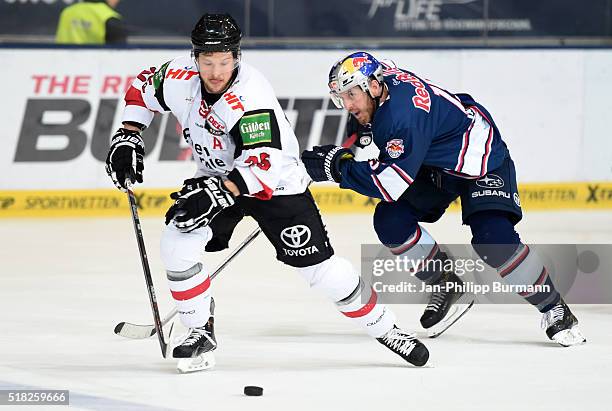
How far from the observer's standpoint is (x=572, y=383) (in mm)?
3934

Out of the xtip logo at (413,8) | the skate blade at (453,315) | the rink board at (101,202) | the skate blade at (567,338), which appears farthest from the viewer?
the xtip logo at (413,8)

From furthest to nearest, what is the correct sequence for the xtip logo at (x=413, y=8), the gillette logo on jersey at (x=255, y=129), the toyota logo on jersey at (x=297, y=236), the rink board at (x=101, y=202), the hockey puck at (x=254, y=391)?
1. the xtip logo at (x=413, y=8)
2. the rink board at (x=101, y=202)
3. the toyota logo on jersey at (x=297, y=236)
4. the gillette logo on jersey at (x=255, y=129)
5. the hockey puck at (x=254, y=391)

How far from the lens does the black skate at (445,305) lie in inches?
Result: 186

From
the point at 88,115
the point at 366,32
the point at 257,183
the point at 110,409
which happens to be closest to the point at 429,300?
the point at 257,183

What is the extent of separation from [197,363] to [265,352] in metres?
0.41

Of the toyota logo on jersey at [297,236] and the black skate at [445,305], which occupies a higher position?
the toyota logo on jersey at [297,236]

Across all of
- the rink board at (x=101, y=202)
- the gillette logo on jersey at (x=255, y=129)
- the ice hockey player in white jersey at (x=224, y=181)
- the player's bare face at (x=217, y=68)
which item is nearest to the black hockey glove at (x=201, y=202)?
the ice hockey player in white jersey at (x=224, y=181)

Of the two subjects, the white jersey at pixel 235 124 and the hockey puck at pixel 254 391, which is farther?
the white jersey at pixel 235 124

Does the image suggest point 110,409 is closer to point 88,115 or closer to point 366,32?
point 88,115

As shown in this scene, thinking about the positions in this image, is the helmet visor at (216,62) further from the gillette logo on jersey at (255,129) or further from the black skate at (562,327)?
the black skate at (562,327)

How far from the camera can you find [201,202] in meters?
3.82

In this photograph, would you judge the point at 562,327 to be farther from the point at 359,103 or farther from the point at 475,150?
the point at 359,103

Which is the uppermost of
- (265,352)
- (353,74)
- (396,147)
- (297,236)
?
(353,74)

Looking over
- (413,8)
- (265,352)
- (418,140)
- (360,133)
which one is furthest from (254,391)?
(413,8)
